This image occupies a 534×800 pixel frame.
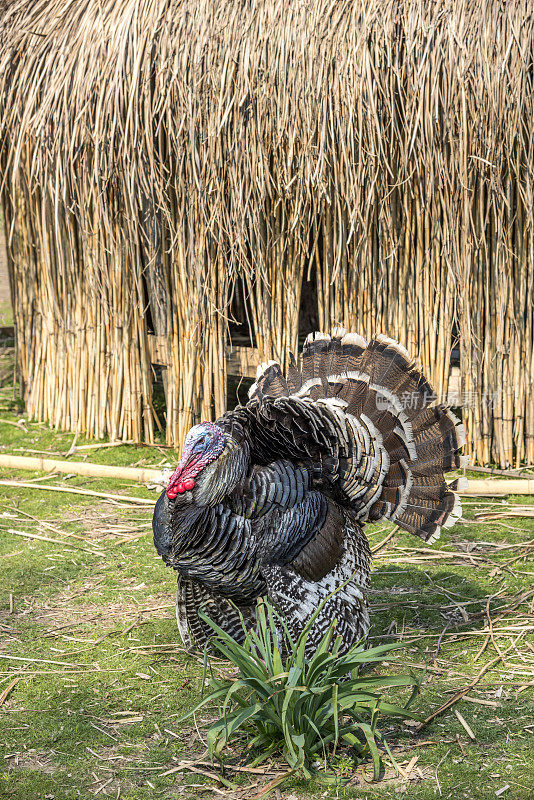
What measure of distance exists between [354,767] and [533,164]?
3.41 meters

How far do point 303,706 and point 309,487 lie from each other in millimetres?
790

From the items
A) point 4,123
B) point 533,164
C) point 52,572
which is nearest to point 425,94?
point 533,164

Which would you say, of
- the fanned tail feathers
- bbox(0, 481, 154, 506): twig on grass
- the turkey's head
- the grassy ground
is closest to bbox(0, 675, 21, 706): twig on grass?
the grassy ground

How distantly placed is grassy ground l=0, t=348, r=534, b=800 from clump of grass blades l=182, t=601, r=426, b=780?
82 mm

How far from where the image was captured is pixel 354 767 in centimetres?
246

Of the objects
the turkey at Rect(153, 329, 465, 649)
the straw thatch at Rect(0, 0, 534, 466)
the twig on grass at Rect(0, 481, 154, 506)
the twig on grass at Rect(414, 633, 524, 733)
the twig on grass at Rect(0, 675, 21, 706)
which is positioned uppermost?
the straw thatch at Rect(0, 0, 534, 466)

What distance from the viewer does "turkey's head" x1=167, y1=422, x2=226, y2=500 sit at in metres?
2.73

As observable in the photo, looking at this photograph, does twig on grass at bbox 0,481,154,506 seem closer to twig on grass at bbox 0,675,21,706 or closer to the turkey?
the turkey

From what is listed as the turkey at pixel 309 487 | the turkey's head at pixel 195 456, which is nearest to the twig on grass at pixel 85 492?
the turkey at pixel 309 487

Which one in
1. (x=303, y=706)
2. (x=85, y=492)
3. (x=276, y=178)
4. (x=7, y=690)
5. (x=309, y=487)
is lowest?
(x=7, y=690)

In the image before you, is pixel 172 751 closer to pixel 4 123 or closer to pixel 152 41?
pixel 152 41

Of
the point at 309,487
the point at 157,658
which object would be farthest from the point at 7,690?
the point at 309,487

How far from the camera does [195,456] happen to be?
109 inches

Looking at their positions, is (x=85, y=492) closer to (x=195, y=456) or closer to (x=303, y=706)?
(x=195, y=456)
